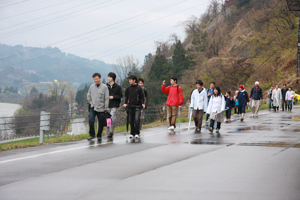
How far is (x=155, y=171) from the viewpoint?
7918mm

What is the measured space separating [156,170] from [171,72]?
79.6 metres

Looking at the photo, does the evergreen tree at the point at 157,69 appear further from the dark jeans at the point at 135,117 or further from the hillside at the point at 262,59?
the dark jeans at the point at 135,117

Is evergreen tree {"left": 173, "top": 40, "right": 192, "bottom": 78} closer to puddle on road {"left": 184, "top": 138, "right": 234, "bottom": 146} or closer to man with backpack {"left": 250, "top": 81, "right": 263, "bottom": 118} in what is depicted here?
man with backpack {"left": 250, "top": 81, "right": 263, "bottom": 118}

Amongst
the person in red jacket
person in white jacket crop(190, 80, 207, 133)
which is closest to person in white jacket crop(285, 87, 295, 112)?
person in white jacket crop(190, 80, 207, 133)

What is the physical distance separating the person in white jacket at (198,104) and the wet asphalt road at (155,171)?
452 centimetres

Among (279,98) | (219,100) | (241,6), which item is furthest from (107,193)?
(241,6)

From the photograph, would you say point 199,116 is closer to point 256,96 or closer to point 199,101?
point 199,101

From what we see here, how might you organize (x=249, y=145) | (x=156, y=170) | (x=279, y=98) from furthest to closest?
1. (x=279, y=98)
2. (x=249, y=145)
3. (x=156, y=170)

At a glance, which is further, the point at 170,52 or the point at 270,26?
the point at 170,52

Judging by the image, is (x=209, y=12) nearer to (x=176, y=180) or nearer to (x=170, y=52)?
(x=170, y=52)

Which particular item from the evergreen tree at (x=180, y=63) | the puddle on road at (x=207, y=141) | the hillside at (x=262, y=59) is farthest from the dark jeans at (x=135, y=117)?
the evergreen tree at (x=180, y=63)

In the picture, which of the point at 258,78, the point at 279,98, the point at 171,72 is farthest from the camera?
the point at 171,72

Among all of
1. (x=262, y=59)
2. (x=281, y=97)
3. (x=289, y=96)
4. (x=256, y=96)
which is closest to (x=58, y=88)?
(x=262, y=59)

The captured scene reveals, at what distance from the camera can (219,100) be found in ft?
55.1
